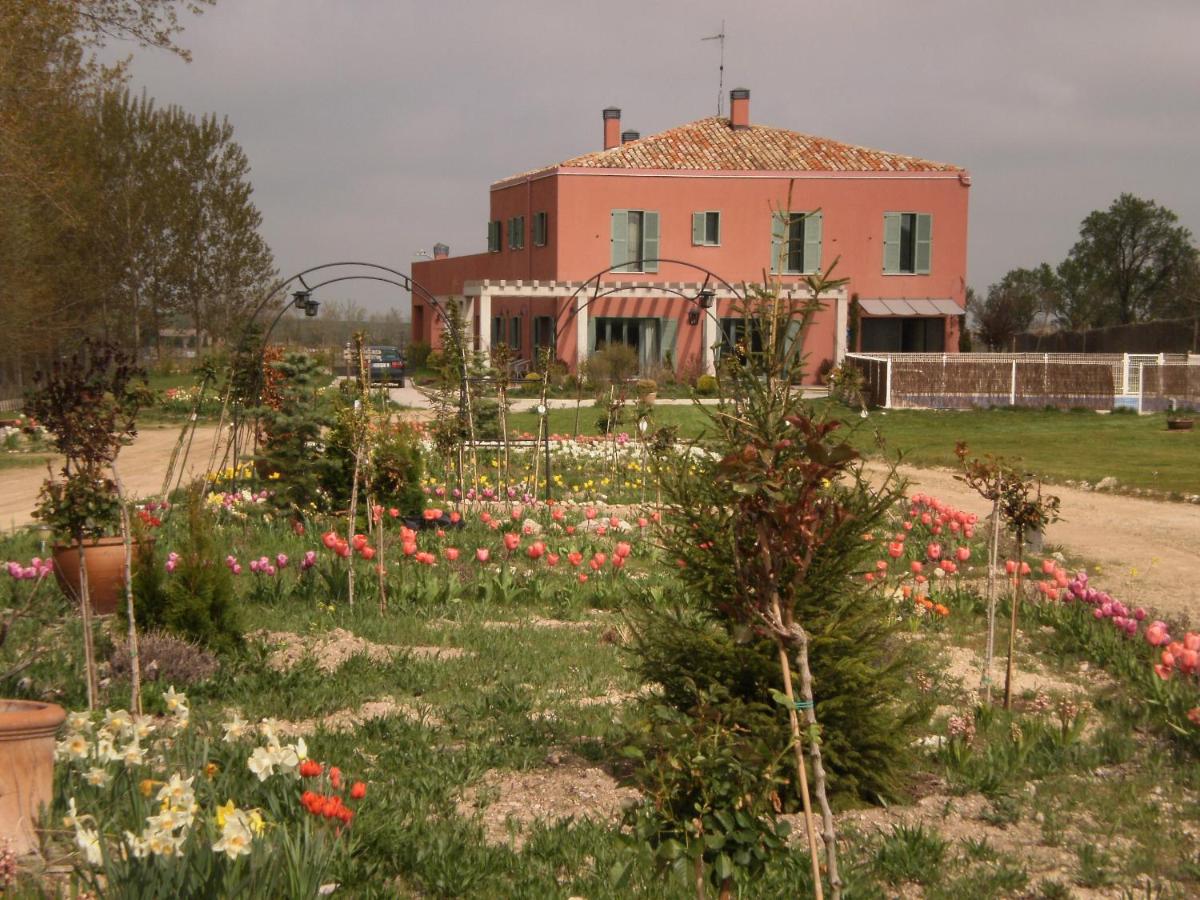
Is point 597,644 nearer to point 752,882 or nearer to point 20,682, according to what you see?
point 20,682

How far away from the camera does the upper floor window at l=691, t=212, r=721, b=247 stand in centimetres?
3988

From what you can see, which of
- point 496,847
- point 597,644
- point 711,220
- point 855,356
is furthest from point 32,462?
point 711,220

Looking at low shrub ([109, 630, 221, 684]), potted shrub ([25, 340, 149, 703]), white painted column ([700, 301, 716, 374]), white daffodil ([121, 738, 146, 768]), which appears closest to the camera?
white daffodil ([121, 738, 146, 768])

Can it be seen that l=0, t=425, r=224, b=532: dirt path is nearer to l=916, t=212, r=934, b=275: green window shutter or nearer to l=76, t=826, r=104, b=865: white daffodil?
l=76, t=826, r=104, b=865: white daffodil

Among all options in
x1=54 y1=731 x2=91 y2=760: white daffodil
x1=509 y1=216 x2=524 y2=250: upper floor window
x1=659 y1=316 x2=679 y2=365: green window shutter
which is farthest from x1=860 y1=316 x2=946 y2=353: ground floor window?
x1=54 y1=731 x2=91 y2=760: white daffodil

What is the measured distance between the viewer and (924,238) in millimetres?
40219

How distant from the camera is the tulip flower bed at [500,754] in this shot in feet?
12.7

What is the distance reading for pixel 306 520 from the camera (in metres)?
11.3

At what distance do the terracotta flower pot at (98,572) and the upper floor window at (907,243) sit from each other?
34.8 m

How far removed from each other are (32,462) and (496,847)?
691 inches

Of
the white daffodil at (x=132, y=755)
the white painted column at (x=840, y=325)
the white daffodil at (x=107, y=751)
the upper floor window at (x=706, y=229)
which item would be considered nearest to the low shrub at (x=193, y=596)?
the white daffodil at (x=107, y=751)

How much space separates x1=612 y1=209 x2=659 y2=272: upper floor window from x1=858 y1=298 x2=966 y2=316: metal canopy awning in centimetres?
643

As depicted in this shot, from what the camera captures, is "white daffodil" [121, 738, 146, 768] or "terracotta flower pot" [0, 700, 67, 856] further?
"white daffodil" [121, 738, 146, 768]

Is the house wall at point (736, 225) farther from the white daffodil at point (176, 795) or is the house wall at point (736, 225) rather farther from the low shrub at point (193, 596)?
the white daffodil at point (176, 795)
